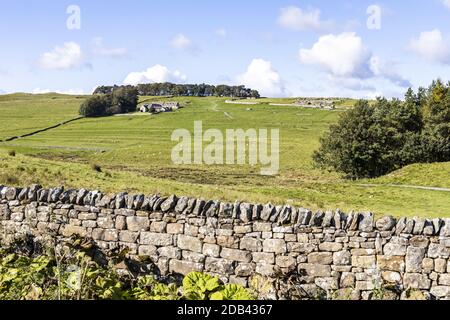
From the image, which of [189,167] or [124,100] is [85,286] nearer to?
[189,167]

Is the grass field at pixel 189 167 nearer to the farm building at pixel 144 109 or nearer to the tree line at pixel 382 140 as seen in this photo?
the tree line at pixel 382 140

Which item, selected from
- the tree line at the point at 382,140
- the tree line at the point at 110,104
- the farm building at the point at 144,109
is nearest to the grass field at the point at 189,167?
the tree line at the point at 382,140

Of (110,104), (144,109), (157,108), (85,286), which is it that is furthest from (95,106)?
(85,286)

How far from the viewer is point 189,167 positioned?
63.1 m

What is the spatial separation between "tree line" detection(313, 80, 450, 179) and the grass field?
123 inches

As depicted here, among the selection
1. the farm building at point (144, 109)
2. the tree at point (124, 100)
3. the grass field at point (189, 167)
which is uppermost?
the tree at point (124, 100)

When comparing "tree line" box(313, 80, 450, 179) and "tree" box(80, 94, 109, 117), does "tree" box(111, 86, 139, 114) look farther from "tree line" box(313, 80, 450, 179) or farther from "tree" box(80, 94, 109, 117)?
"tree line" box(313, 80, 450, 179)

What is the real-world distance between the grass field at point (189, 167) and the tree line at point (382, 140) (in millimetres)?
3126

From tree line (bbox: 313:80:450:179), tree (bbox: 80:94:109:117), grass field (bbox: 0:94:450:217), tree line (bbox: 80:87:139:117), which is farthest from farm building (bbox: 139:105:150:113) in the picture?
tree line (bbox: 313:80:450:179)

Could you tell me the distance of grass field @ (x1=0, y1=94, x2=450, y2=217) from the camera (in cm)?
2470

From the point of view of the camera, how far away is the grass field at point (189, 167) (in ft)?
81.0

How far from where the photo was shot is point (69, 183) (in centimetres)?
2339

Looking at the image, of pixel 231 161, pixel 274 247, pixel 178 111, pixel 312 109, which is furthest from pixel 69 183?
pixel 312 109
